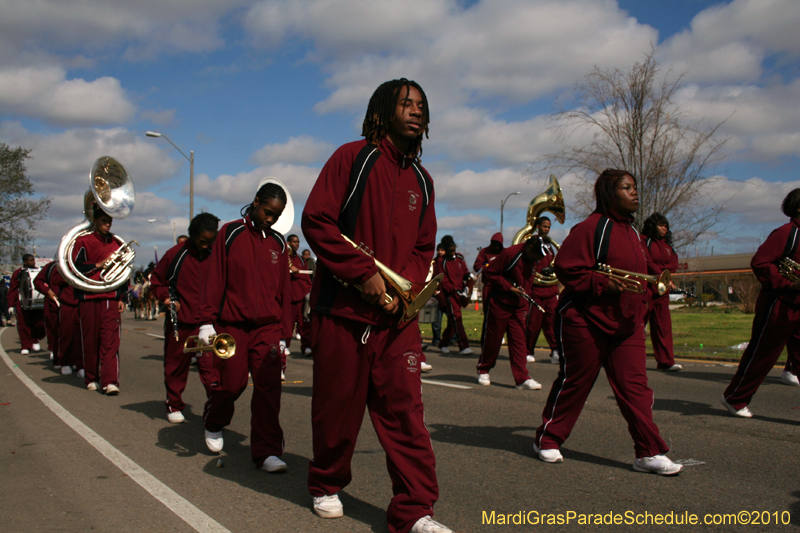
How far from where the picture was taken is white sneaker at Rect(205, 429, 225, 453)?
505 centimetres

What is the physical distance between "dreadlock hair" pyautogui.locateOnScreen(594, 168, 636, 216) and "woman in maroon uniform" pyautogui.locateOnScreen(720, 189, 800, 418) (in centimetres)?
236

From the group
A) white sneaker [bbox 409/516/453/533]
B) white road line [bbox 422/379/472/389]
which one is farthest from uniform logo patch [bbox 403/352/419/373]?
white road line [bbox 422/379/472/389]

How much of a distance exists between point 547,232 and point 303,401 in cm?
474

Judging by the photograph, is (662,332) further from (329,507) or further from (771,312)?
(329,507)

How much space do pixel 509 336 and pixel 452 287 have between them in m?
5.27

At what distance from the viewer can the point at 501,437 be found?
5543 mm

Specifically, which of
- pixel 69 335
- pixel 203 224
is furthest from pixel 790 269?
pixel 69 335

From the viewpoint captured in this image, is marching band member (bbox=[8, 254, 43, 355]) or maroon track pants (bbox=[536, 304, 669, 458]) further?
marching band member (bbox=[8, 254, 43, 355])

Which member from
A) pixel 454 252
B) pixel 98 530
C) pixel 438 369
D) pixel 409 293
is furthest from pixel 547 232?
pixel 98 530

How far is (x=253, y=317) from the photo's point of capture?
4.77 metres

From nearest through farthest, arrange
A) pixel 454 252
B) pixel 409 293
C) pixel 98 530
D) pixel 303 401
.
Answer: pixel 409 293 → pixel 98 530 → pixel 303 401 → pixel 454 252

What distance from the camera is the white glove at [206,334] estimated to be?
181 inches

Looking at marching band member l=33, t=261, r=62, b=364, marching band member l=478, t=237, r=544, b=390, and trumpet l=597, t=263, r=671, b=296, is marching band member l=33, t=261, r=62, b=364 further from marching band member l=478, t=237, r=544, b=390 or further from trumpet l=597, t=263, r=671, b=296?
trumpet l=597, t=263, r=671, b=296

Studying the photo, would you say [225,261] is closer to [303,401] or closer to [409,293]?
[409,293]
